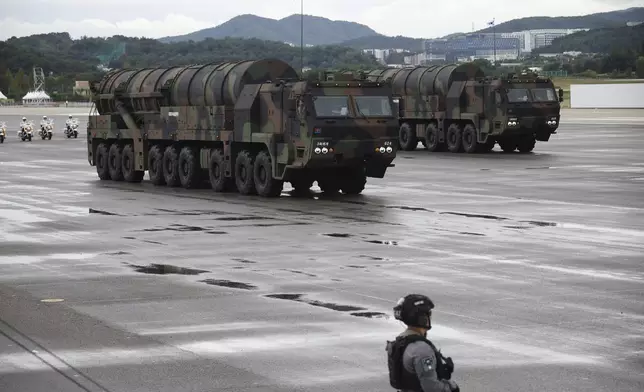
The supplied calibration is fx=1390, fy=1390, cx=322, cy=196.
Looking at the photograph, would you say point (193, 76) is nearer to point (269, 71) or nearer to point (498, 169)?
point (269, 71)

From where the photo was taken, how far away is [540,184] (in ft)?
115

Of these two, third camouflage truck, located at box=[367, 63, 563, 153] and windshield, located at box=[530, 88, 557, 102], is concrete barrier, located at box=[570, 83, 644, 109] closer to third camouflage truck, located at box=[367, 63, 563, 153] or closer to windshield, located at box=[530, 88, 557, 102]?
third camouflage truck, located at box=[367, 63, 563, 153]

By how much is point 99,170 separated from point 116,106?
95.4 inches

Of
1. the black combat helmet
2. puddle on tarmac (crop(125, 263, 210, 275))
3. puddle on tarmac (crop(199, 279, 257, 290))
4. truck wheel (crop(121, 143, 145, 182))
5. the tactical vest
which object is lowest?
puddle on tarmac (crop(125, 263, 210, 275))

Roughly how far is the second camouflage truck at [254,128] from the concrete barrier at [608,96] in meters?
75.3

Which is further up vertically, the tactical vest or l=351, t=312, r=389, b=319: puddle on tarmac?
the tactical vest

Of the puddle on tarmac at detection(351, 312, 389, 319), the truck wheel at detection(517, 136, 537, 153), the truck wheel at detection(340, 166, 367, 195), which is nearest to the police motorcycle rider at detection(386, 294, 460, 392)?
the puddle on tarmac at detection(351, 312, 389, 319)

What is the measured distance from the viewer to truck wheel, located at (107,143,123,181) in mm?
39844

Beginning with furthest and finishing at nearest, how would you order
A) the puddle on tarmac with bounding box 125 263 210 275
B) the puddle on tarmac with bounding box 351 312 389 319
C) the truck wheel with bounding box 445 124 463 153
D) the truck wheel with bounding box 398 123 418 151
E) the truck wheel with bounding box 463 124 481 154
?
the truck wheel with bounding box 398 123 418 151
the truck wheel with bounding box 445 124 463 153
the truck wheel with bounding box 463 124 481 154
the puddle on tarmac with bounding box 125 263 210 275
the puddle on tarmac with bounding box 351 312 389 319

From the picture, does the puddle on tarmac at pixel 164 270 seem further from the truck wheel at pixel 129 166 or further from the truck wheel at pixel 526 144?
the truck wheel at pixel 526 144

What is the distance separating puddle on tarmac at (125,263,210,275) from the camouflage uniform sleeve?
38.0ft

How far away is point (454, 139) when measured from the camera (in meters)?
55.2

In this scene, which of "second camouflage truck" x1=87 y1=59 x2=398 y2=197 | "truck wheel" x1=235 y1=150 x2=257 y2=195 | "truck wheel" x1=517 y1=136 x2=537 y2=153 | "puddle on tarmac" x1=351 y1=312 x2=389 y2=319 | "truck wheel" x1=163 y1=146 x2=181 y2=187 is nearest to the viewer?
"puddle on tarmac" x1=351 y1=312 x2=389 y2=319

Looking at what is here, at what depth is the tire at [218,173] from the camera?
34094 millimetres
